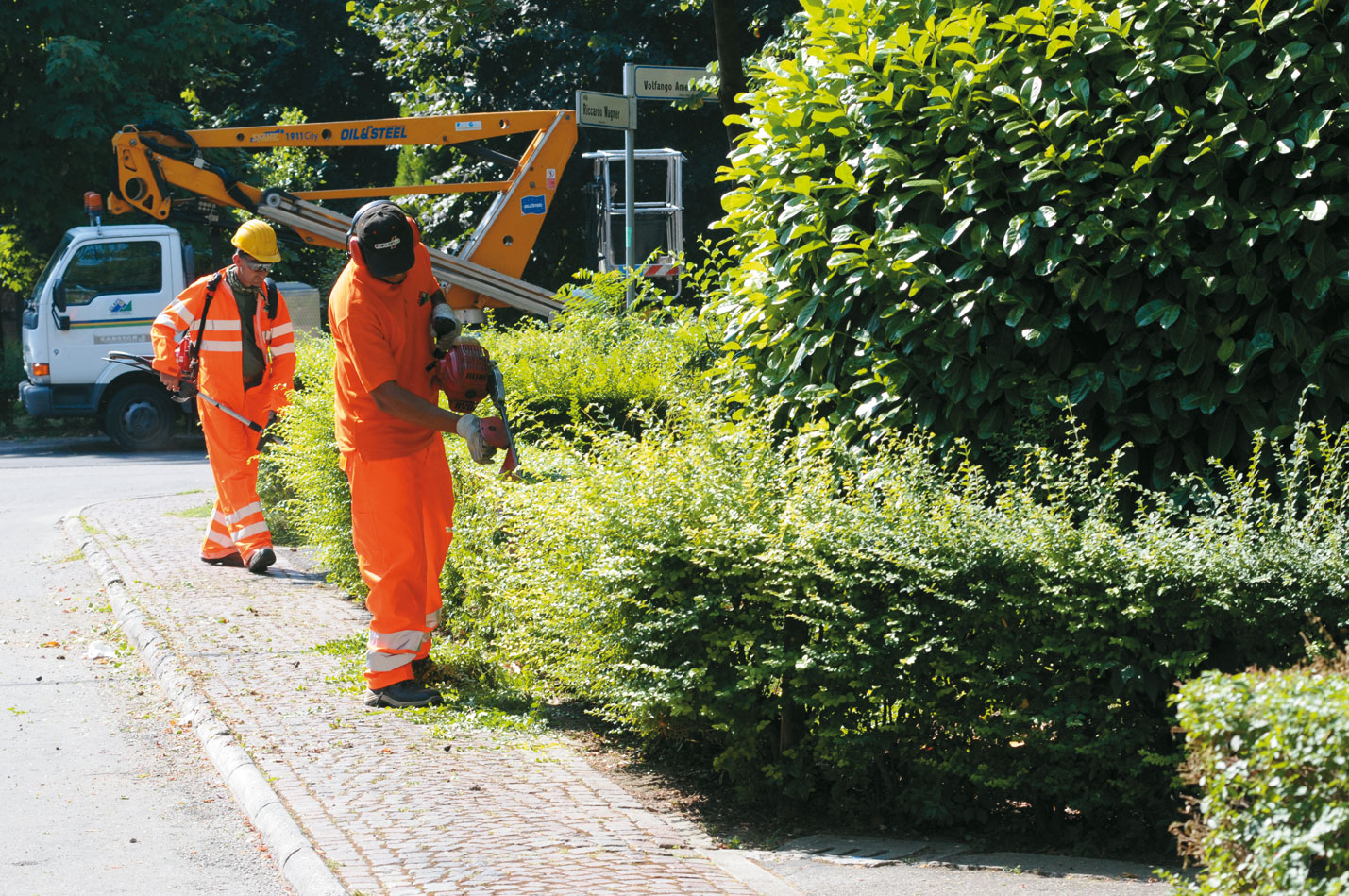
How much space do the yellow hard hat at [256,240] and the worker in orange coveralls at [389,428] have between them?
3.09 metres

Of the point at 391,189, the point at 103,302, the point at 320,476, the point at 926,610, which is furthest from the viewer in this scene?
the point at 103,302

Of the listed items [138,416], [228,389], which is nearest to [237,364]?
[228,389]

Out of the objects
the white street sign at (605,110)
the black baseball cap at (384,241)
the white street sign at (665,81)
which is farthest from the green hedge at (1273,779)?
the white street sign at (665,81)

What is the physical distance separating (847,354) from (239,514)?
5091mm

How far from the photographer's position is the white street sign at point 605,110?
991 centimetres

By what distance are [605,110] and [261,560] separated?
414 cm

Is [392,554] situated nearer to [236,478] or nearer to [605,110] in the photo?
[236,478]

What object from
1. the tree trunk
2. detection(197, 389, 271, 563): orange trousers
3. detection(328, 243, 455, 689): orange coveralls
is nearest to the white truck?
detection(197, 389, 271, 563): orange trousers

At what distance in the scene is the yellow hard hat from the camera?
890 centimetres

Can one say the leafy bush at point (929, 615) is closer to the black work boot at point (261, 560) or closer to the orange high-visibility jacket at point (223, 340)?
the black work boot at point (261, 560)

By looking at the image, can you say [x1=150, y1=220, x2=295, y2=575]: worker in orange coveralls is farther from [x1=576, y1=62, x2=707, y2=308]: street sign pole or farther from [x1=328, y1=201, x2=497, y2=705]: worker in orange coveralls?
[x1=328, y1=201, x2=497, y2=705]: worker in orange coveralls

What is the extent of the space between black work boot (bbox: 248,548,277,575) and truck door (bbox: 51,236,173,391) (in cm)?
889

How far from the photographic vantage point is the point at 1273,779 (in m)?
2.76

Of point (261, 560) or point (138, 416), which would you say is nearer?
point (261, 560)
